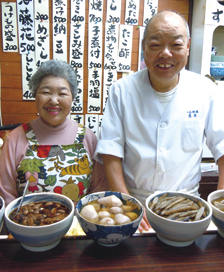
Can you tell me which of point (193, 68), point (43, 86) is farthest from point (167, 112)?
point (193, 68)

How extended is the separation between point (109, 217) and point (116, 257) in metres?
0.13

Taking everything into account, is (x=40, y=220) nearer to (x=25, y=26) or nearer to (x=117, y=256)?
(x=117, y=256)

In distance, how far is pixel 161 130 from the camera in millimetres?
1449

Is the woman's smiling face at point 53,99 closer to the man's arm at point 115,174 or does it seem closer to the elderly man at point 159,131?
the elderly man at point 159,131

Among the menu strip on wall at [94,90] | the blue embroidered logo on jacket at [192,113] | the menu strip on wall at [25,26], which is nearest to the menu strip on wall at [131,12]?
the menu strip on wall at [94,90]

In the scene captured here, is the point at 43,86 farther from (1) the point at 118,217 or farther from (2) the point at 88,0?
(2) the point at 88,0

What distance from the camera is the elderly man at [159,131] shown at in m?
1.46

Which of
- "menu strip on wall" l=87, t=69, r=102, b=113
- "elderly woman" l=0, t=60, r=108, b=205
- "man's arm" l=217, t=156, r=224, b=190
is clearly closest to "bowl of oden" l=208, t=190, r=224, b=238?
"man's arm" l=217, t=156, r=224, b=190

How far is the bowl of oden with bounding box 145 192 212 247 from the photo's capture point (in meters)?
0.77

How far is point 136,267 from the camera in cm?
77

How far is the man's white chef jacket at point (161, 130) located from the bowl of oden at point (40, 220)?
23.2 inches

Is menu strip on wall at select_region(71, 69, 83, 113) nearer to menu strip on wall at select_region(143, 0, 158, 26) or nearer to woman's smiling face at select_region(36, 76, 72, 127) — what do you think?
menu strip on wall at select_region(143, 0, 158, 26)

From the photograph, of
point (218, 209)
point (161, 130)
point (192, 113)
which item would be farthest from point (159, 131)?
point (218, 209)

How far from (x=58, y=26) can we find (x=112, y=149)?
192 centimetres
